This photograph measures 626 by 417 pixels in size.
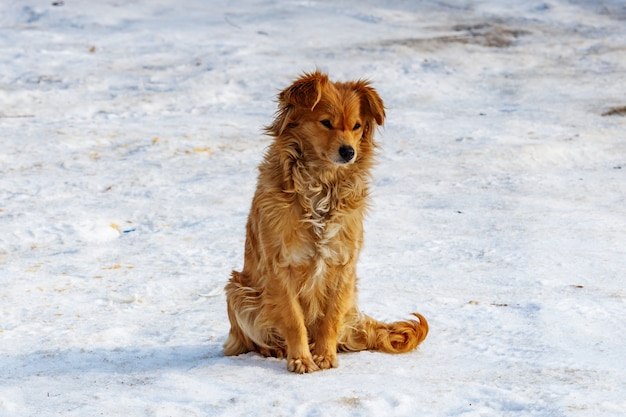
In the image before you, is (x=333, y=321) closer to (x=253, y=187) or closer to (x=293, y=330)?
(x=293, y=330)

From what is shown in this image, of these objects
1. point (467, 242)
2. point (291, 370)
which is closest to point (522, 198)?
point (467, 242)

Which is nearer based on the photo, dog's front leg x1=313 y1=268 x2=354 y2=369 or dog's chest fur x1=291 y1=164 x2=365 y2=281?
dog's chest fur x1=291 y1=164 x2=365 y2=281

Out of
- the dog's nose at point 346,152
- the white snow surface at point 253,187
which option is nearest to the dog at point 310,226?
the dog's nose at point 346,152

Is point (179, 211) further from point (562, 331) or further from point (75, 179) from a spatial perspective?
point (562, 331)

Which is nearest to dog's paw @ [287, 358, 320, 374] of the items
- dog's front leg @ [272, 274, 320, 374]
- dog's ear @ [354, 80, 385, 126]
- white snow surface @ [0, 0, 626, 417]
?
dog's front leg @ [272, 274, 320, 374]

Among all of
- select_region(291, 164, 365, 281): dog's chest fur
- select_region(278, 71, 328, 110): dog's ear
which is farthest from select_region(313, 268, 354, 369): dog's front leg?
select_region(278, 71, 328, 110): dog's ear

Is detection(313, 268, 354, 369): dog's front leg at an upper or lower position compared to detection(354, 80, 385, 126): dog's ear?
lower

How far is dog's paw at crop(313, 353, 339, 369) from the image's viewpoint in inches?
187

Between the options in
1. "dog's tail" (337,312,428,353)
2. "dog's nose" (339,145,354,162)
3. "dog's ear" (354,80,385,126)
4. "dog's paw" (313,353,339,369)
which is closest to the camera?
"dog's nose" (339,145,354,162)

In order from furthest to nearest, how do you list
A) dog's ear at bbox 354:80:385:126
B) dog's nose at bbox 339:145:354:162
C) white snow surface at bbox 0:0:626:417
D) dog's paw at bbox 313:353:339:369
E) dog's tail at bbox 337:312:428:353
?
1. dog's tail at bbox 337:312:428:353
2. dog's ear at bbox 354:80:385:126
3. dog's paw at bbox 313:353:339:369
4. dog's nose at bbox 339:145:354:162
5. white snow surface at bbox 0:0:626:417

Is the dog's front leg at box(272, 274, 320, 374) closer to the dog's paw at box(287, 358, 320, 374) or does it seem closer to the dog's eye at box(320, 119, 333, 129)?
the dog's paw at box(287, 358, 320, 374)

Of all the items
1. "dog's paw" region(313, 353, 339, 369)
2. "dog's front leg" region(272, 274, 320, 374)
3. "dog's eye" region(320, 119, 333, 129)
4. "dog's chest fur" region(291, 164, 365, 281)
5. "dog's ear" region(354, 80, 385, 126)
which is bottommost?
"dog's paw" region(313, 353, 339, 369)

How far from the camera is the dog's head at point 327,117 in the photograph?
469 cm

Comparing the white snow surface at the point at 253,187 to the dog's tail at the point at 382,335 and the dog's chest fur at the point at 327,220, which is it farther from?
the dog's chest fur at the point at 327,220
